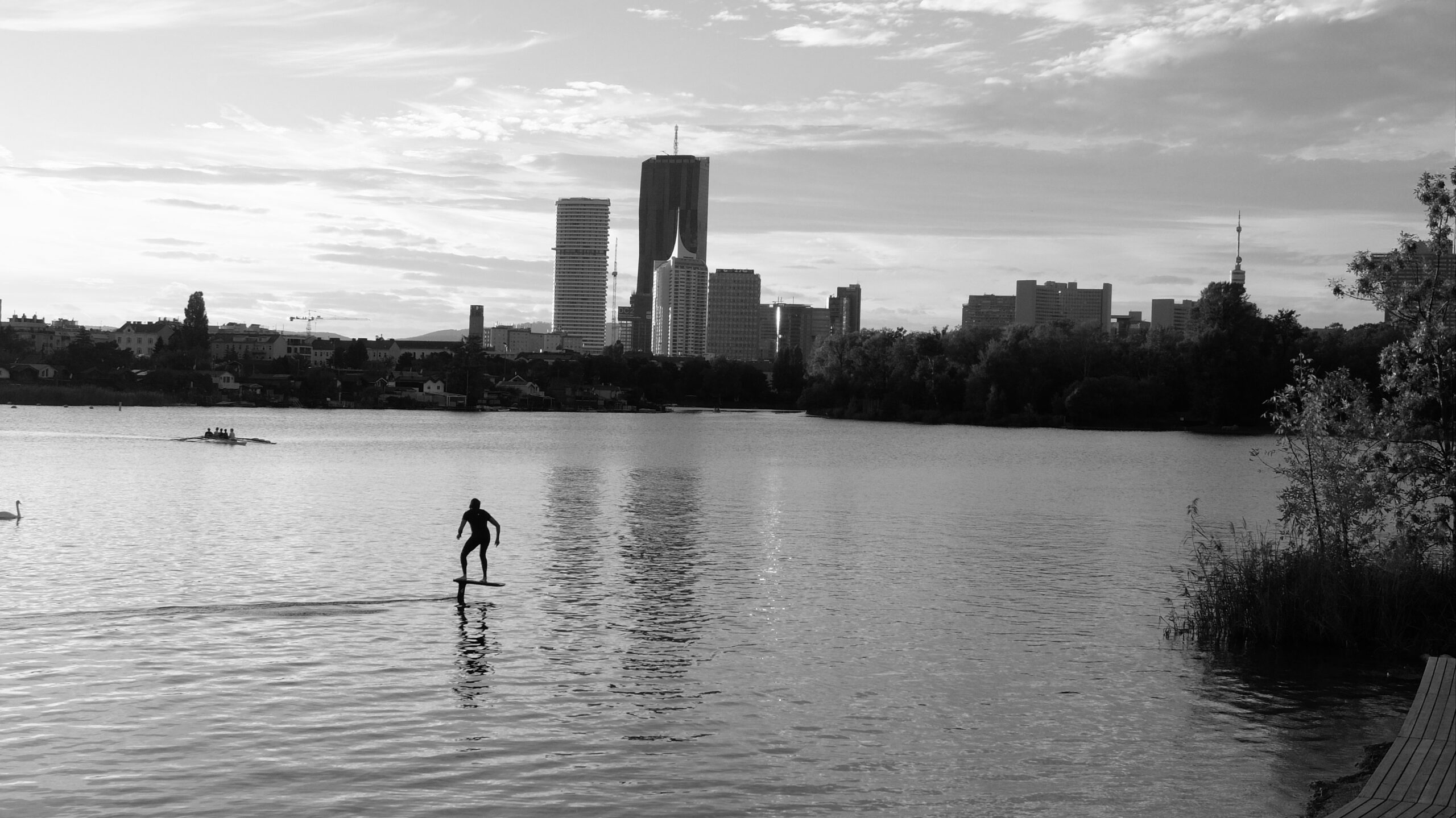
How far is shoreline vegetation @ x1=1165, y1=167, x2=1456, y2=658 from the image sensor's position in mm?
24016

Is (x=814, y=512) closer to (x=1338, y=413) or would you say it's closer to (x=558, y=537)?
(x=558, y=537)

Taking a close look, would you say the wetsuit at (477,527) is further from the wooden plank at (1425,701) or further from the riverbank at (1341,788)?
the wooden plank at (1425,701)

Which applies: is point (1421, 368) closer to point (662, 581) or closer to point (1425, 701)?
point (1425, 701)

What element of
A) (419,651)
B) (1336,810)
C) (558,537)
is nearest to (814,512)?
(558,537)

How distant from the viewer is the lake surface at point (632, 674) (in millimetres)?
16062

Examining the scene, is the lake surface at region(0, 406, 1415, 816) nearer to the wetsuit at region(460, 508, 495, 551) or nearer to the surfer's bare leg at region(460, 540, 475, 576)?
the surfer's bare leg at region(460, 540, 475, 576)

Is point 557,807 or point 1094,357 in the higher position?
point 1094,357

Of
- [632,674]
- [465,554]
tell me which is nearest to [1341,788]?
[632,674]

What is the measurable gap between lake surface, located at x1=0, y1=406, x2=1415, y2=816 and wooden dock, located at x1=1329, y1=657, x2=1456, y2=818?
164 centimetres

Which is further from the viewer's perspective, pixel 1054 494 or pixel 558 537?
pixel 1054 494

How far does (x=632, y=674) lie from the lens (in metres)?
22.2

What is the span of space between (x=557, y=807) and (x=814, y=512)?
3914 centimetres

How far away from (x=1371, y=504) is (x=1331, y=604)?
271 cm

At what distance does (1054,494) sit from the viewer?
63.6 metres
